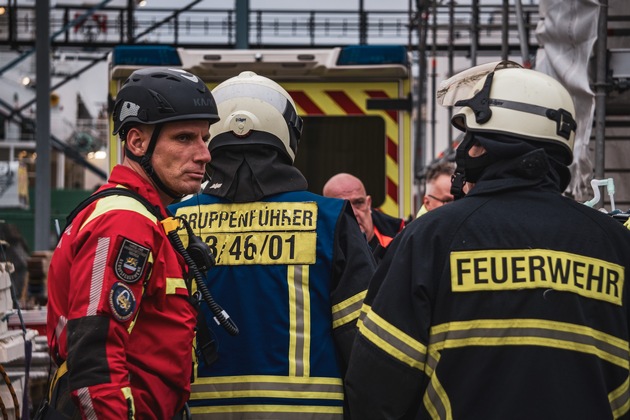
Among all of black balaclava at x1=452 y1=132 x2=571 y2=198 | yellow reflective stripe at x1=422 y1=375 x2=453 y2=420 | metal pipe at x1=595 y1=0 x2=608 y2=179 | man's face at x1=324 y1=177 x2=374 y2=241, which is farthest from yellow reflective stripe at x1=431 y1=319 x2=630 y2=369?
man's face at x1=324 y1=177 x2=374 y2=241

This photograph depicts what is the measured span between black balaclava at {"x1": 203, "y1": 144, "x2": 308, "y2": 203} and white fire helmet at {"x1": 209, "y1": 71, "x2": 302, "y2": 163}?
0.04 m

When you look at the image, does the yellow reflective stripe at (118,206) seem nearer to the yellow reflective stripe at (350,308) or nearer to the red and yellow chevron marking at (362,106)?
the yellow reflective stripe at (350,308)

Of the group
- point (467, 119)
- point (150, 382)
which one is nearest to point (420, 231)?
point (467, 119)

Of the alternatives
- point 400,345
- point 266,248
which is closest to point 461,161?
point 400,345

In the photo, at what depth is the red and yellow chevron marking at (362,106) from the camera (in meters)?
8.46

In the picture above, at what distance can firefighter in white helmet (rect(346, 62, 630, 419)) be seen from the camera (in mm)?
3154

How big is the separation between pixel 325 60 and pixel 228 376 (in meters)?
4.53

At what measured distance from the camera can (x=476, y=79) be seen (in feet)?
12.4

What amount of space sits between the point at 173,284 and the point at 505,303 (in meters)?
1.08

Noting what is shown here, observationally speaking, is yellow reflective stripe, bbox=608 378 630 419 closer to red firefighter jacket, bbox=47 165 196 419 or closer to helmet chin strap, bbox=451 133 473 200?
helmet chin strap, bbox=451 133 473 200

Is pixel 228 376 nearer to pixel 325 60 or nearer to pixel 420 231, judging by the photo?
pixel 420 231

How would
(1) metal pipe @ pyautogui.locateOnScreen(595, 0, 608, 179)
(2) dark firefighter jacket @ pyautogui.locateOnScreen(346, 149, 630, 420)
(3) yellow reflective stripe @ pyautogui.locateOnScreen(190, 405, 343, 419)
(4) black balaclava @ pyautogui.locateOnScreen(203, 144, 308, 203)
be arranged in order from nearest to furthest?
(2) dark firefighter jacket @ pyautogui.locateOnScreen(346, 149, 630, 420) < (3) yellow reflective stripe @ pyautogui.locateOnScreen(190, 405, 343, 419) < (4) black balaclava @ pyautogui.locateOnScreen(203, 144, 308, 203) < (1) metal pipe @ pyautogui.locateOnScreen(595, 0, 608, 179)

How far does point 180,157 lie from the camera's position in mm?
3770

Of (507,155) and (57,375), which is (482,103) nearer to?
(507,155)
